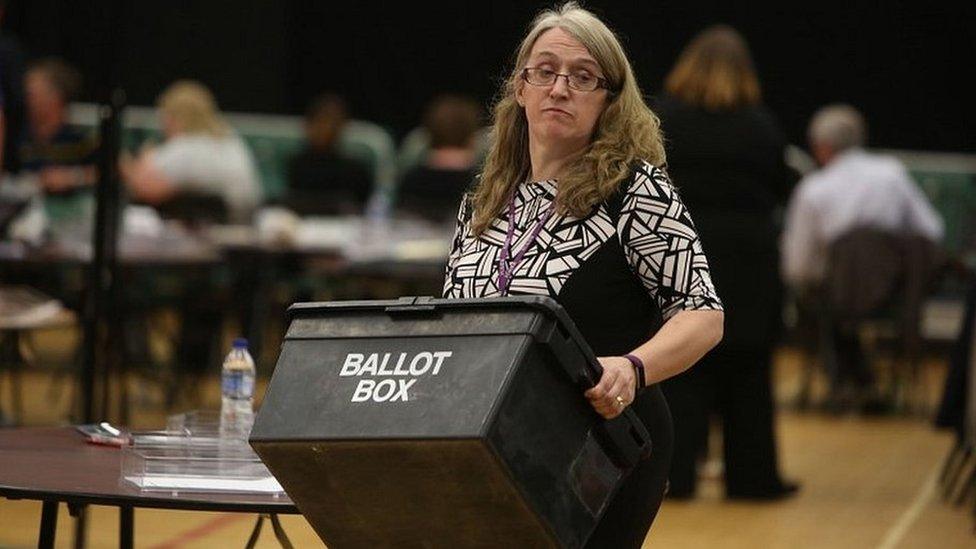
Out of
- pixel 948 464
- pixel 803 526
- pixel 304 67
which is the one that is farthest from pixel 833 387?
pixel 304 67

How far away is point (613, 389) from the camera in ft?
9.18

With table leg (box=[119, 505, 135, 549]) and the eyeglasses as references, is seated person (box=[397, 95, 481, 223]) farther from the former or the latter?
the eyeglasses

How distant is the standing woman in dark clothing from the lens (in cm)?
693

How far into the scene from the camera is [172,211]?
10211 millimetres

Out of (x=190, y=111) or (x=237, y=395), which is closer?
(x=237, y=395)

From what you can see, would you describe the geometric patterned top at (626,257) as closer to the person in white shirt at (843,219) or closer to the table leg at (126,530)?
the table leg at (126,530)

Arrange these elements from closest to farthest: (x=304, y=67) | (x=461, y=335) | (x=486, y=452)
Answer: (x=486, y=452), (x=461, y=335), (x=304, y=67)

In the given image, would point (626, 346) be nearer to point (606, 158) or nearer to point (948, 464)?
point (606, 158)

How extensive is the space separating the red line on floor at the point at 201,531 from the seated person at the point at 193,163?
13.7 ft

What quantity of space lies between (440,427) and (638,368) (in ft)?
1.49

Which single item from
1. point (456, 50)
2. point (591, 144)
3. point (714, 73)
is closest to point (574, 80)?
point (591, 144)

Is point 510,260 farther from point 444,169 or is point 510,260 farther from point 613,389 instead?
point 444,169

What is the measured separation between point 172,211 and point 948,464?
15.3ft

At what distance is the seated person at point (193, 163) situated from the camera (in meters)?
10.6
